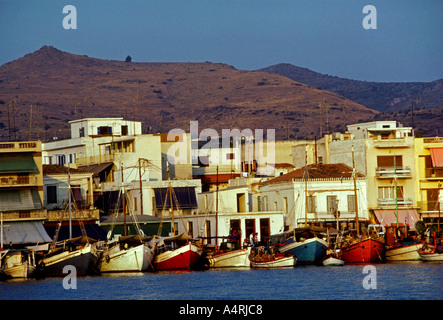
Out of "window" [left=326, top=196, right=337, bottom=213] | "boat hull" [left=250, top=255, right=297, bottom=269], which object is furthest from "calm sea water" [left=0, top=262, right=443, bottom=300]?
"window" [left=326, top=196, right=337, bottom=213]

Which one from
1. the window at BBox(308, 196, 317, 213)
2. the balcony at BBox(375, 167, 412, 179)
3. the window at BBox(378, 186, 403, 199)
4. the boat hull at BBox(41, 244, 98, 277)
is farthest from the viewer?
the window at BBox(378, 186, 403, 199)

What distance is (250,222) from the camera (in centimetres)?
8038

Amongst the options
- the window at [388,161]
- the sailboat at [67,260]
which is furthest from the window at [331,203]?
the sailboat at [67,260]

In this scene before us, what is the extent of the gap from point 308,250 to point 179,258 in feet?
29.3

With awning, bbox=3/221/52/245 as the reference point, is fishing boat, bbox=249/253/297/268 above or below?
below

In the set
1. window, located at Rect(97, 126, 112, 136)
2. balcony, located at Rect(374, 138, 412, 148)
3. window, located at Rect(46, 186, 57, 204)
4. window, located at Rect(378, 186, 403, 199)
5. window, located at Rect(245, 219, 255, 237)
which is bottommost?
window, located at Rect(245, 219, 255, 237)

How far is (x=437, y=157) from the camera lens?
284 feet

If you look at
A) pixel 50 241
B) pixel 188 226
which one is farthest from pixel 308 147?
pixel 50 241

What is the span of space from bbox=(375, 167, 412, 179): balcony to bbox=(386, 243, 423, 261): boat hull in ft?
51.6

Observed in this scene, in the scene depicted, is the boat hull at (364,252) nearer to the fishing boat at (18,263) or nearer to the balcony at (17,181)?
the fishing boat at (18,263)

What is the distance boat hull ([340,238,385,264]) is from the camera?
229 ft

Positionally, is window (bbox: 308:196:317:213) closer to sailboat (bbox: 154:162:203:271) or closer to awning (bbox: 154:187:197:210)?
awning (bbox: 154:187:197:210)

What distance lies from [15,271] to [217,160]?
48103mm

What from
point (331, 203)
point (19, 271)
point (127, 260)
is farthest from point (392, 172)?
point (19, 271)
